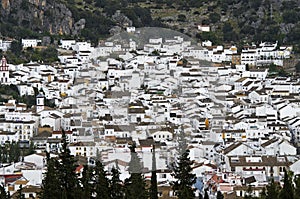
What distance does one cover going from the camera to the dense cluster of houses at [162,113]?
31.6ft

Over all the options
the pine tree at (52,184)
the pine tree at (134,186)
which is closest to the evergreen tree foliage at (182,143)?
the pine tree at (134,186)

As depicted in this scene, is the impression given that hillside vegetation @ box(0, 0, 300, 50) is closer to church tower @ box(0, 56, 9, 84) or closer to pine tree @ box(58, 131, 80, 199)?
church tower @ box(0, 56, 9, 84)

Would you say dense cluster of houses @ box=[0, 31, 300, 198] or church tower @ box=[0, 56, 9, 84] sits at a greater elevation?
church tower @ box=[0, 56, 9, 84]

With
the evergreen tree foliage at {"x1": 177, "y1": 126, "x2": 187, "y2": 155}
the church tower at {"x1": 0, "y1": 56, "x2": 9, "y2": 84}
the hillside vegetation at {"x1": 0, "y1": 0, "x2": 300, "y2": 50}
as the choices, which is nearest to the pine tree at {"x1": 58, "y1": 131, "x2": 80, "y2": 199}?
the evergreen tree foliage at {"x1": 177, "y1": 126, "x2": 187, "y2": 155}

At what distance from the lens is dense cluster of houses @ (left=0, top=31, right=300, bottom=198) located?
9.62 meters

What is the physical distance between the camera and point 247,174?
17969 mm

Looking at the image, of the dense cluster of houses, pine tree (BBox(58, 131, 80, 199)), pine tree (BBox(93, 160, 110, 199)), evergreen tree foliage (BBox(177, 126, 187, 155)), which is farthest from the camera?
pine tree (BBox(93, 160, 110, 199))

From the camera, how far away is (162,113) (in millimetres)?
13242

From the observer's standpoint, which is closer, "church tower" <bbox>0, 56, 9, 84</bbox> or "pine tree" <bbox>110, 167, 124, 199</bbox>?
"pine tree" <bbox>110, 167, 124, 199</bbox>

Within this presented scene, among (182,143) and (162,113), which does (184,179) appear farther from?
(162,113)

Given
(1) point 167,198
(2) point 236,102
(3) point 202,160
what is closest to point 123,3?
(2) point 236,102

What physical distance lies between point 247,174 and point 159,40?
9.14m

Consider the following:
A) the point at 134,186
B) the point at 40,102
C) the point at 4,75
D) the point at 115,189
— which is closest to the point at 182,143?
the point at 134,186

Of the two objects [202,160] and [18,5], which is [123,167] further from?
[18,5]
